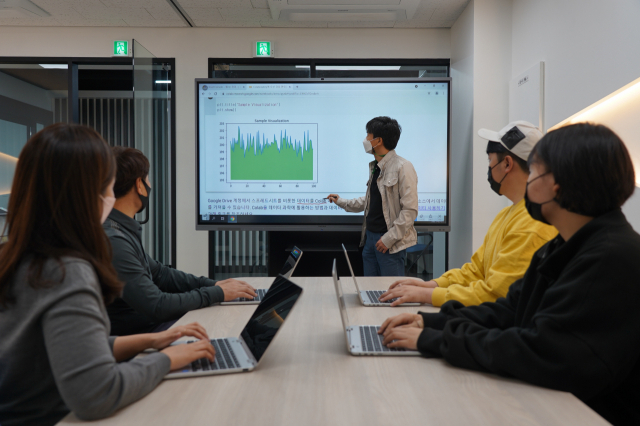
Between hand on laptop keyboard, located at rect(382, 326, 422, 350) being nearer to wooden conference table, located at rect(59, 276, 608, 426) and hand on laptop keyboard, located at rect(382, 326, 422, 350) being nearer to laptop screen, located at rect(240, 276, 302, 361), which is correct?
wooden conference table, located at rect(59, 276, 608, 426)

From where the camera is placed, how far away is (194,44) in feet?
14.3

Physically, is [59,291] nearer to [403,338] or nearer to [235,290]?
[403,338]

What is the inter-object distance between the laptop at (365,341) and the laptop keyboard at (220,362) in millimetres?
306

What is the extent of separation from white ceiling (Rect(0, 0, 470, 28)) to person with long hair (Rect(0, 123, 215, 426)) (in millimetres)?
3274

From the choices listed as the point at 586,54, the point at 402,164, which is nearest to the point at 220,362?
the point at 402,164

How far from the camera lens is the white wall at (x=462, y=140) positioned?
12.4ft

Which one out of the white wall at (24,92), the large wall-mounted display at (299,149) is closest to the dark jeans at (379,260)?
the large wall-mounted display at (299,149)

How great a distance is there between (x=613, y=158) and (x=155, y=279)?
1772 millimetres

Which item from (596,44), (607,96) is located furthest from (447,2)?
(607,96)

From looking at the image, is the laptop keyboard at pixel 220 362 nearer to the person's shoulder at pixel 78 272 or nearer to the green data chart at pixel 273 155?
the person's shoulder at pixel 78 272

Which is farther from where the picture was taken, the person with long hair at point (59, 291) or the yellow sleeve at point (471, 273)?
the yellow sleeve at point (471, 273)

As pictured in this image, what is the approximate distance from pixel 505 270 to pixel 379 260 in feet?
5.45

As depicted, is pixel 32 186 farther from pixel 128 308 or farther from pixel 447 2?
pixel 447 2

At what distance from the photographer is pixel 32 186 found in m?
0.88
